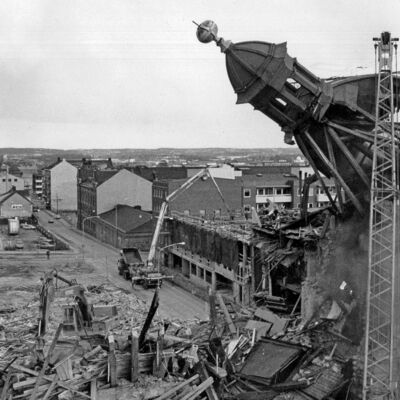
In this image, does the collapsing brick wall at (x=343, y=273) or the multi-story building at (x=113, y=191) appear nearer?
the collapsing brick wall at (x=343, y=273)

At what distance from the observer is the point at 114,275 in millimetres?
51812

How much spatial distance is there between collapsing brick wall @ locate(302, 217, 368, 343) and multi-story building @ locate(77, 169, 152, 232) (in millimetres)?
51577

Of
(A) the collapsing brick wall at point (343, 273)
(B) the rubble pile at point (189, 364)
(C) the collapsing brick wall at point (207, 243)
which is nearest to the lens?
(B) the rubble pile at point (189, 364)

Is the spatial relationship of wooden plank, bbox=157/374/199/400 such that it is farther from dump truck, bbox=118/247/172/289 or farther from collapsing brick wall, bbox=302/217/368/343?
dump truck, bbox=118/247/172/289

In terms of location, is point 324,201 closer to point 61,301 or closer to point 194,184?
point 194,184

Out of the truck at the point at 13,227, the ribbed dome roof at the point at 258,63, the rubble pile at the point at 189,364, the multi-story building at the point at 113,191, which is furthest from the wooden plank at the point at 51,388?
the multi-story building at the point at 113,191

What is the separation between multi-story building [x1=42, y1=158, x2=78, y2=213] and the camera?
345 feet

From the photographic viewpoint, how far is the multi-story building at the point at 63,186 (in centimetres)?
10512

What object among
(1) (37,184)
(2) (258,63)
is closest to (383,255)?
(2) (258,63)

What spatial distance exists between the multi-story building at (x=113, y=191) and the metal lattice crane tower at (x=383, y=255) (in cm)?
5628

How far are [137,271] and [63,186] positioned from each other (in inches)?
2424

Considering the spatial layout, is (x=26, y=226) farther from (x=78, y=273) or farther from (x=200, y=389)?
(x=200, y=389)

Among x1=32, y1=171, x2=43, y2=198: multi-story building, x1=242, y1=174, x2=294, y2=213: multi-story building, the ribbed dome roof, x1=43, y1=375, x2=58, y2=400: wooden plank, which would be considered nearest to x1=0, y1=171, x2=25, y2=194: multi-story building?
x1=32, y1=171, x2=43, y2=198: multi-story building

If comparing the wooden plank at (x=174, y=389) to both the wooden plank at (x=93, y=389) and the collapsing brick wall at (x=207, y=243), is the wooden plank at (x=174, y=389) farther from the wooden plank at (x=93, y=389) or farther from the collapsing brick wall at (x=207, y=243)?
the collapsing brick wall at (x=207, y=243)
